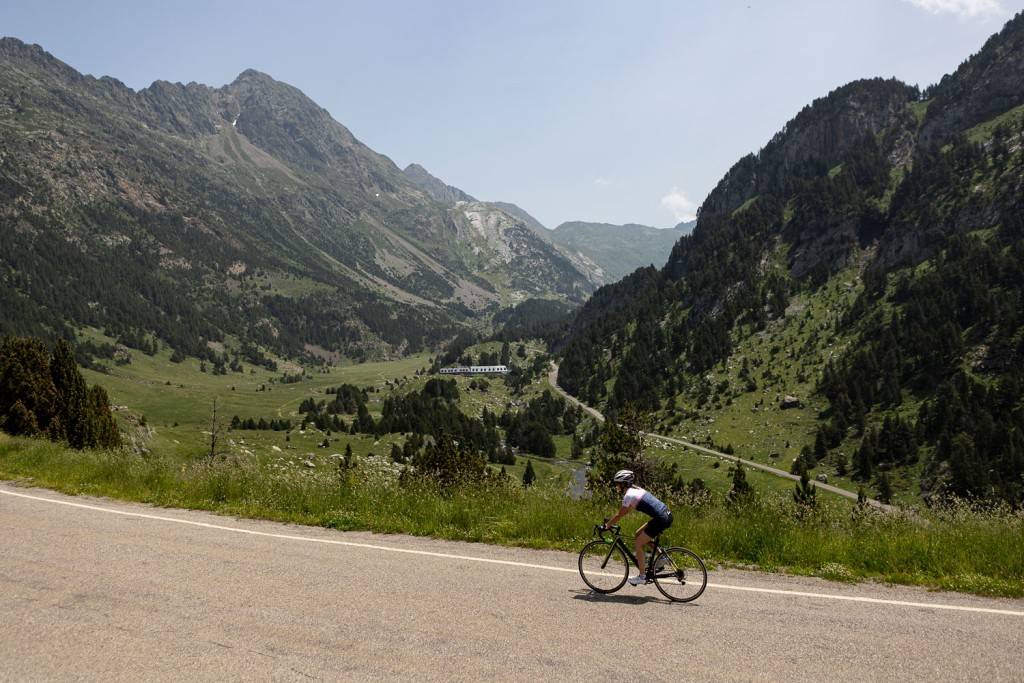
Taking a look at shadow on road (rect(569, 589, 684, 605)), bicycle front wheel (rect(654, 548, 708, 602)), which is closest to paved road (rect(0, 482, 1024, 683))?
shadow on road (rect(569, 589, 684, 605))

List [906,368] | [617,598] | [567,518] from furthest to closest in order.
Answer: [906,368], [567,518], [617,598]

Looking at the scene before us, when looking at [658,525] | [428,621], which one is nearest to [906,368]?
[658,525]

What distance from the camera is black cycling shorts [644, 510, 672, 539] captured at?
1190 centimetres

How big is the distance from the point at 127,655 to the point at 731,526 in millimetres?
13516

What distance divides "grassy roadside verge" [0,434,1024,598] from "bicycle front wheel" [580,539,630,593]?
2198 mm

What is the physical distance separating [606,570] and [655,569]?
1.18m

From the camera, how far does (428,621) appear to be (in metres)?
9.91

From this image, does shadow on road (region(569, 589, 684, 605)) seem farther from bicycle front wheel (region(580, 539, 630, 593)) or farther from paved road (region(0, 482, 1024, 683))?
bicycle front wheel (region(580, 539, 630, 593))

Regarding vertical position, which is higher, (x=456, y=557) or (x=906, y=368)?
(x=906, y=368)

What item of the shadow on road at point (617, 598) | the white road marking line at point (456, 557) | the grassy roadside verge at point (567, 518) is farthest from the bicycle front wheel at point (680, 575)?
the grassy roadside verge at point (567, 518)

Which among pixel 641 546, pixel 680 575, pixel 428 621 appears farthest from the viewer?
pixel 641 546

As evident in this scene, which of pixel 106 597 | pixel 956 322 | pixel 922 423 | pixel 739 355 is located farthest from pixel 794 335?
pixel 106 597

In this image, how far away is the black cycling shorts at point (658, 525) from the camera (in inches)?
468

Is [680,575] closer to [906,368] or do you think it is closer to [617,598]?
[617,598]
